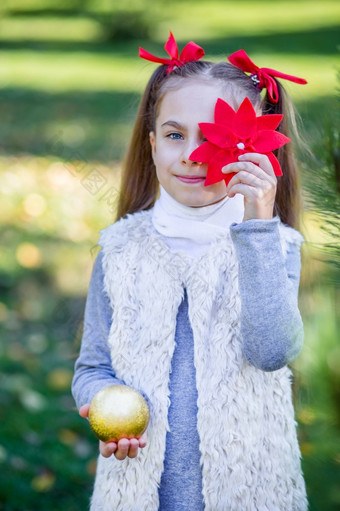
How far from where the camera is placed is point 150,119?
207 centimetres

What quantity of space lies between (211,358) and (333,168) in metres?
0.65

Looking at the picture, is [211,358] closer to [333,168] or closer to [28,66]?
[333,168]

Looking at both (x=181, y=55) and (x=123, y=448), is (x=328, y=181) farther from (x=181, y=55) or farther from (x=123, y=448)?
(x=123, y=448)

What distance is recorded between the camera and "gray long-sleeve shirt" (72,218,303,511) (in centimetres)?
163

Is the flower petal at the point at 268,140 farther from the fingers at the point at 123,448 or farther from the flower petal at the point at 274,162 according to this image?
the fingers at the point at 123,448

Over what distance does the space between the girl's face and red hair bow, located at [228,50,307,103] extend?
0.49 feet

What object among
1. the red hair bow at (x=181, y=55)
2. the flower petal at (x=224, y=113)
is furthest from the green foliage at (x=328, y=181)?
the red hair bow at (x=181, y=55)

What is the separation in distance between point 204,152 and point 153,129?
0.34 meters

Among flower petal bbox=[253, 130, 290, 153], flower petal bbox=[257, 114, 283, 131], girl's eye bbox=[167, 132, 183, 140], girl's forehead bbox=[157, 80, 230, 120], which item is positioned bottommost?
flower petal bbox=[253, 130, 290, 153]

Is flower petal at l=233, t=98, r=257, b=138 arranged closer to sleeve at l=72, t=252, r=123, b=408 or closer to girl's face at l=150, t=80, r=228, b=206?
girl's face at l=150, t=80, r=228, b=206

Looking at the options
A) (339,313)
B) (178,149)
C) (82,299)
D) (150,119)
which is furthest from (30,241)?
(339,313)

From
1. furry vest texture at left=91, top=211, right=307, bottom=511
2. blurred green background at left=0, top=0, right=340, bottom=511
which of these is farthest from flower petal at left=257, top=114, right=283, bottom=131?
furry vest texture at left=91, top=211, right=307, bottom=511

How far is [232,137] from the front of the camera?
166 cm

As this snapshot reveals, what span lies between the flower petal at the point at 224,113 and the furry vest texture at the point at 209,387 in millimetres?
334
